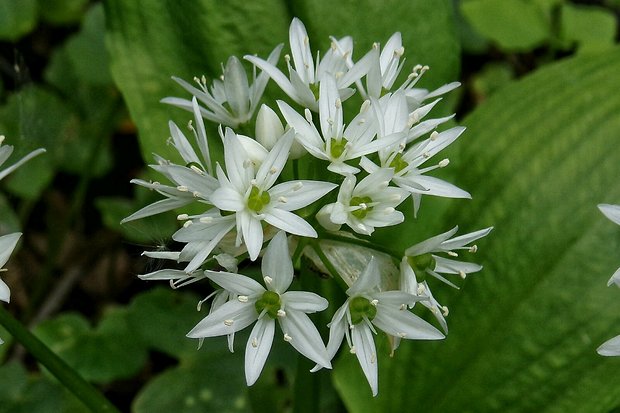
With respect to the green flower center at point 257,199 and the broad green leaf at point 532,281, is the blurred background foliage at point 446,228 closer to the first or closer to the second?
the broad green leaf at point 532,281

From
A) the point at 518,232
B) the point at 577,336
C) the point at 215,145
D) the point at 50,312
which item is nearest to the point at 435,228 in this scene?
the point at 518,232

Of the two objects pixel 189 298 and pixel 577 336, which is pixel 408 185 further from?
pixel 189 298

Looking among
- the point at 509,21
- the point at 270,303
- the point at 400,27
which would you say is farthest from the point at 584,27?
the point at 270,303

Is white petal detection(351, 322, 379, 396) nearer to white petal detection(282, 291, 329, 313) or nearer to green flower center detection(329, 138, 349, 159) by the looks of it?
white petal detection(282, 291, 329, 313)

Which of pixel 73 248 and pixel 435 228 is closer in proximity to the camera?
pixel 435 228

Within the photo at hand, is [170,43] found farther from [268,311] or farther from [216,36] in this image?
[268,311]

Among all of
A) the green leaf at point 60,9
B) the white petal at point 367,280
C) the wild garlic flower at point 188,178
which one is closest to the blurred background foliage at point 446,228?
the wild garlic flower at point 188,178

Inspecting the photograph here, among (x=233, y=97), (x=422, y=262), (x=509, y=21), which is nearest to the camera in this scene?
(x=422, y=262)

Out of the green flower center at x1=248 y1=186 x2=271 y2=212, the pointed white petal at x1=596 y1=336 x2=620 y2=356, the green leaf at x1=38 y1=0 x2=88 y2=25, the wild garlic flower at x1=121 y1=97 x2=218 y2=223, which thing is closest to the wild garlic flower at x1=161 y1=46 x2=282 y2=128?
the wild garlic flower at x1=121 y1=97 x2=218 y2=223
